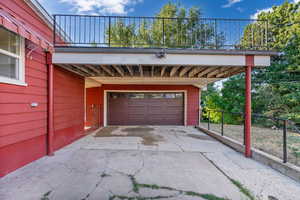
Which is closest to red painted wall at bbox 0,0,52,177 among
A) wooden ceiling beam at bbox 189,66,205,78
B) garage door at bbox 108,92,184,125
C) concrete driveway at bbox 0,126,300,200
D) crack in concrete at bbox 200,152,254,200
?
concrete driveway at bbox 0,126,300,200

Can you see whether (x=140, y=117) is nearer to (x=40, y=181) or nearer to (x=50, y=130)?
(x=50, y=130)

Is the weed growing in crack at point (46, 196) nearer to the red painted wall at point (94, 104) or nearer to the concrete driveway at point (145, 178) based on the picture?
the concrete driveway at point (145, 178)

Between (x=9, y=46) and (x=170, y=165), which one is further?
(x=170, y=165)

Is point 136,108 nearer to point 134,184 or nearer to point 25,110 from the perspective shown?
point 25,110

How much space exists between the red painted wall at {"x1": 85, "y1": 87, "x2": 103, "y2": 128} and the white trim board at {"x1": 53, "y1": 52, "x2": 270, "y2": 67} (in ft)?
15.3

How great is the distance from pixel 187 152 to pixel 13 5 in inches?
192

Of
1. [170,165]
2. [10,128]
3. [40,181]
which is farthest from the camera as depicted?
[170,165]

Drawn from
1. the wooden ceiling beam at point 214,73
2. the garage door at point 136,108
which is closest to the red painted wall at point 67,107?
the garage door at point 136,108

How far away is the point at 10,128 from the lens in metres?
2.66

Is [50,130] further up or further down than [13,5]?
further down

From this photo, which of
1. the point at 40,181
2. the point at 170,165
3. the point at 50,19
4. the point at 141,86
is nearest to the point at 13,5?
the point at 50,19

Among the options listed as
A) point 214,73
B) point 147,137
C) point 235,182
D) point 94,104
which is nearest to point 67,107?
point 147,137

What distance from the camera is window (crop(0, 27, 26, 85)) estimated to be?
260 cm

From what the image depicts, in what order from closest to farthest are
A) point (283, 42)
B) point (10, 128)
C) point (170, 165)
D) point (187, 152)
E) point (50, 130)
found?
point (10, 128)
point (170, 165)
point (50, 130)
point (187, 152)
point (283, 42)
